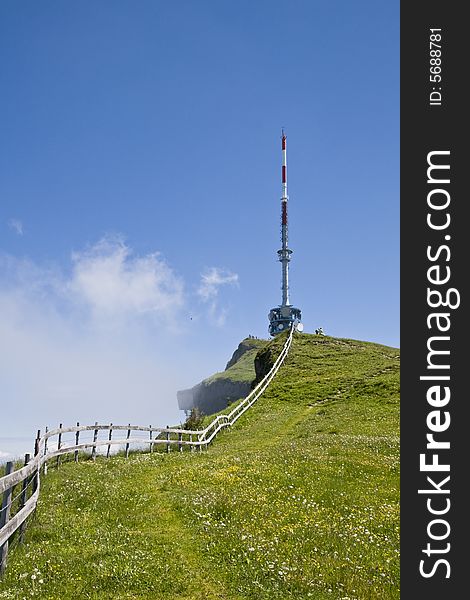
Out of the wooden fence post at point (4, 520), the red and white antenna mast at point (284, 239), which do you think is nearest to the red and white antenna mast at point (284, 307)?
the red and white antenna mast at point (284, 239)

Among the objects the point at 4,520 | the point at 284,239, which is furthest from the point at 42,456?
the point at 284,239

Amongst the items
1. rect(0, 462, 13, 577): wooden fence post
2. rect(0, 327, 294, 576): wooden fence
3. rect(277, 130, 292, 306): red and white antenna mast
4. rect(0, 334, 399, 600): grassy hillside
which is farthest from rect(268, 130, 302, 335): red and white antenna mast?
rect(0, 462, 13, 577): wooden fence post

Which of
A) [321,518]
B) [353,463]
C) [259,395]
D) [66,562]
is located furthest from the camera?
[259,395]

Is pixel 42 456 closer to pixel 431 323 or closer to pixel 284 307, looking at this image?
pixel 431 323

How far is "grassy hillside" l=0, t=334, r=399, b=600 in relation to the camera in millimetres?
10945

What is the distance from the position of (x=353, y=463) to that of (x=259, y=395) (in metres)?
35.6

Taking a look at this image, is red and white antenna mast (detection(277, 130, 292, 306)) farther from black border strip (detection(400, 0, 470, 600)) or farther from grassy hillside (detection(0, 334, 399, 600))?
black border strip (detection(400, 0, 470, 600))

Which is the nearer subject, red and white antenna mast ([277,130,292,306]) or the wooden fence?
the wooden fence

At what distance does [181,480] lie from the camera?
2020 cm

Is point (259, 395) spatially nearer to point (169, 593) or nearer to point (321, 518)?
point (321, 518)

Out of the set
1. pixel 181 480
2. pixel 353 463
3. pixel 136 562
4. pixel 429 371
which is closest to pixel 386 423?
pixel 353 463

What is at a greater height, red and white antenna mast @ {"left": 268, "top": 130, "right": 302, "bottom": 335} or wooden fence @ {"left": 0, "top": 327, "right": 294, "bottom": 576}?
red and white antenna mast @ {"left": 268, "top": 130, "right": 302, "bottom": 335}

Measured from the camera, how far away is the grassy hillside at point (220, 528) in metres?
10.9

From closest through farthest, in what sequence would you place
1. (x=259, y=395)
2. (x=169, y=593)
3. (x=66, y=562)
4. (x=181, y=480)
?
(x=169, y=593)
(x=66, y=562)
(x=181, y=480)
(x=259, y=395)
